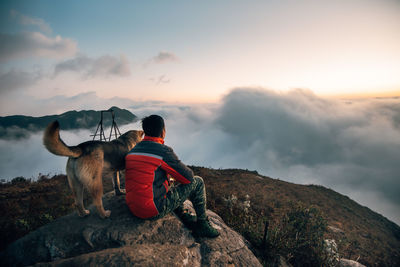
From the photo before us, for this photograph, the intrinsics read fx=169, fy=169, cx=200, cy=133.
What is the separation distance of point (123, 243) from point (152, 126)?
6.79 feet

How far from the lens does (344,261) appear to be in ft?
19.3

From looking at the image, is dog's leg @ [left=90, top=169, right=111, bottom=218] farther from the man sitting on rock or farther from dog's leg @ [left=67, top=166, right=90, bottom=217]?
the man sitting on rock

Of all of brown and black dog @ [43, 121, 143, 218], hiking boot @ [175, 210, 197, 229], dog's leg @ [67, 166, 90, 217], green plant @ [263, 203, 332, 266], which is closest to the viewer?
brown and black dog @ [43, 121, 143, 218]

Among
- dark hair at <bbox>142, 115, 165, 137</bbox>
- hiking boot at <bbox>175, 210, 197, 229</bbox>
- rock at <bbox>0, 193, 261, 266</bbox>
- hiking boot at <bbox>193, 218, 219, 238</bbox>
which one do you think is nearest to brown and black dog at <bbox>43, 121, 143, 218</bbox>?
rock at <bbox>0, 193, 261, 266</bbox>

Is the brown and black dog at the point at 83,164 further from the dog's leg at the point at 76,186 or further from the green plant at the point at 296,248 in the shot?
the green plant at the point at 296,248

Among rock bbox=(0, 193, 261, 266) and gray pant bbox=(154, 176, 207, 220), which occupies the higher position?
gray pant bbox=(154, 176, 207, 220)

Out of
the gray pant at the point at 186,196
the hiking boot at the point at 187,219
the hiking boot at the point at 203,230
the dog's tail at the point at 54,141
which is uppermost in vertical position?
the dog's tail at the point at 54,141

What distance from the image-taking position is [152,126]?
3.16 meters

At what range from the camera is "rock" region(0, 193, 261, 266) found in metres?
2.71

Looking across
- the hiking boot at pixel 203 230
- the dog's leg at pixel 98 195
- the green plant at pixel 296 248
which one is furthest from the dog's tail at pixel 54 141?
the green plant at pixel 296 248

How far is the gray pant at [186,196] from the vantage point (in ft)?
10.6

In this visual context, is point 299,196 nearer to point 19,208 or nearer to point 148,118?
point 148,118

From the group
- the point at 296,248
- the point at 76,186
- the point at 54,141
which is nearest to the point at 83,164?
the point at 76,186

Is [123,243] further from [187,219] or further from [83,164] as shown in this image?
[83,164]
